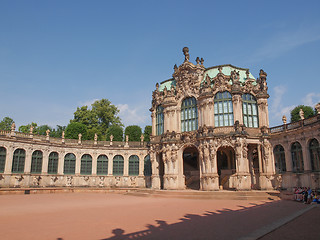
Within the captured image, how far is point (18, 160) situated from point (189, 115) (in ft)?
93.7

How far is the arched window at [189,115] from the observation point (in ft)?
129

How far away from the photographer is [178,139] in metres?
39.2

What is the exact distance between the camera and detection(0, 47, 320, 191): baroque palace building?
32.9 metres

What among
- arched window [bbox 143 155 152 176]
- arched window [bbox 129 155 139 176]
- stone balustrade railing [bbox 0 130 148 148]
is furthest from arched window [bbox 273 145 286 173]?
arched window [bbox 129 155 139 176]

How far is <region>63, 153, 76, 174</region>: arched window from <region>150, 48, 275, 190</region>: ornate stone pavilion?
1602 cm

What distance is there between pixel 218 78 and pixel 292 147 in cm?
1391

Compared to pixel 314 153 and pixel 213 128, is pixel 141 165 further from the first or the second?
pixel 314 153

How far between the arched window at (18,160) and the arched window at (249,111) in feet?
117

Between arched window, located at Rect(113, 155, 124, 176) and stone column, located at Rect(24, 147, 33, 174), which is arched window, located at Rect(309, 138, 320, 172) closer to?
arched window, located at Rect(113, 155, 124, 176)

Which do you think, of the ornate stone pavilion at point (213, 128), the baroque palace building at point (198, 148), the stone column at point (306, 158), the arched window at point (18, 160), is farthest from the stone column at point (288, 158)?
the arched window at point (18, 160)

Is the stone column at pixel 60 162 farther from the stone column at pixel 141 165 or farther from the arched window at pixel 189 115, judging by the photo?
the arched window at pixel 189 115

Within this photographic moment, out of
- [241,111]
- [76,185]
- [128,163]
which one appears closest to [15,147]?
[76,185]

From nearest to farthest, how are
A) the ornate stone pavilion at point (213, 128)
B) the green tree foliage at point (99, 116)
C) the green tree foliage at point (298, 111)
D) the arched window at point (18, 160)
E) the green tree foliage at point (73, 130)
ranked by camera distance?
1. the ornate stone pavilion at point (213, 128)
2. the arched window at point (18, 160)
3. the green tree foliage at point (298, 111)
4. the green tree foliage at point (73, 130)
5. the green tree foliage at point (99, 116)

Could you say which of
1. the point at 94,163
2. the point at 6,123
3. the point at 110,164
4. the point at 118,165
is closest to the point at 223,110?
the point at 118,165
